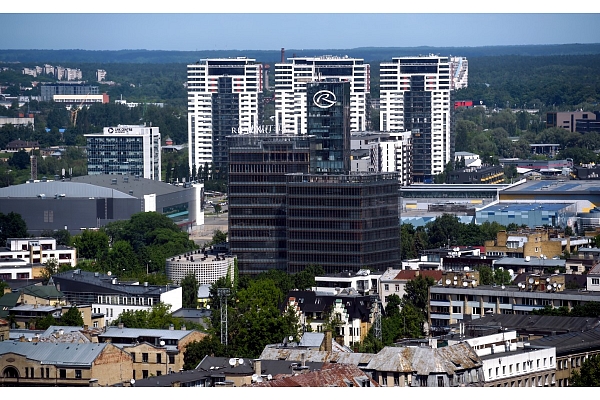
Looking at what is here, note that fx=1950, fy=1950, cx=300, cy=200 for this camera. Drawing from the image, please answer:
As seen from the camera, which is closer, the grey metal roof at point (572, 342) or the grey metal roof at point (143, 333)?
the grey metal roof at point (572, 342)

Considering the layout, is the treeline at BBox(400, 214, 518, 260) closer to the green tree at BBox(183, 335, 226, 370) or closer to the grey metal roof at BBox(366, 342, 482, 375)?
the green tree at BBox(183, 335, 226, 370)

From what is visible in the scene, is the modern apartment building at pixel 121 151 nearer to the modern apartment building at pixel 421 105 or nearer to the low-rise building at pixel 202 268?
the modern apartment building at pixel 421 105

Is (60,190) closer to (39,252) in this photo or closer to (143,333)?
(39,252)

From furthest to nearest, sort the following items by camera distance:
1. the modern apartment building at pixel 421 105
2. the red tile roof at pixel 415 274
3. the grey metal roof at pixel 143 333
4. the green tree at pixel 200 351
Result: the modern apartment building at pixel 421 105 < the red tile roof at pixel 415 274 < the grey metal roof at pixel 143 333 < the green tree at pixel 200 351

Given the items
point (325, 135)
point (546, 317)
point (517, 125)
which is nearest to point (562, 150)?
point (517, 125)

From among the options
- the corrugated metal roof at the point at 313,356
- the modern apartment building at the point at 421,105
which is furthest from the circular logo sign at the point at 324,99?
the modern apartment building at the point at 421,105

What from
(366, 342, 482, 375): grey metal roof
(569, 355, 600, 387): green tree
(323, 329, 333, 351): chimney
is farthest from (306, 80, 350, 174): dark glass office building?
(366, 342, 482, 375): grey metal roof

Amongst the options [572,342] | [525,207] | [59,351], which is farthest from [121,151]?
[572,342]
